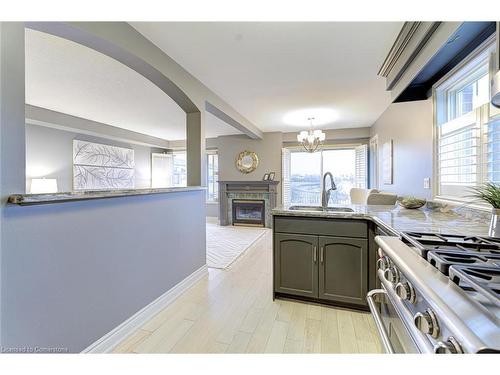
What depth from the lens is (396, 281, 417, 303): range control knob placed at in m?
0.75

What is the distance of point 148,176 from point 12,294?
5793 mm

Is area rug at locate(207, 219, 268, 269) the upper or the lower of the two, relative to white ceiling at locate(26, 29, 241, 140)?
lower

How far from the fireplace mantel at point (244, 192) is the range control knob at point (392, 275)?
481cm

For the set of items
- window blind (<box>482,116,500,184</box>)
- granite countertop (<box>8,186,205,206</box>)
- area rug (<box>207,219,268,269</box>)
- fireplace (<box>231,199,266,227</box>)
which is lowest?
area rug (<box>207,219,268,269</box>)

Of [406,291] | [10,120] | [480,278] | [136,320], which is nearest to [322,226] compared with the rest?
[406,291]

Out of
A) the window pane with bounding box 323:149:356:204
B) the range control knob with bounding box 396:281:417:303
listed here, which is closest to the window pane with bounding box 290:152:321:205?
the window pane with bounding box 323:149:356:204

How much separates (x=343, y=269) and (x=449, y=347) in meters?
1.58

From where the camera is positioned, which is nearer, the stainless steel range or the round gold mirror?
the stainless steel range

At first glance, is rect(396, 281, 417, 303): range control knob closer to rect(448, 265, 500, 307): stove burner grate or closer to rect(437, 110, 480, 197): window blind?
rect(448, 265, 500, 307): stove burner grate

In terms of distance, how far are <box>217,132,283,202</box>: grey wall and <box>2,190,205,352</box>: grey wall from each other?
13.1ft

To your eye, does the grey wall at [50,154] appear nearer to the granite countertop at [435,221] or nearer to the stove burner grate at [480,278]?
the granite countertop at [435,221]

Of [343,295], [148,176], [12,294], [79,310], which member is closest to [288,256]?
[343,295]

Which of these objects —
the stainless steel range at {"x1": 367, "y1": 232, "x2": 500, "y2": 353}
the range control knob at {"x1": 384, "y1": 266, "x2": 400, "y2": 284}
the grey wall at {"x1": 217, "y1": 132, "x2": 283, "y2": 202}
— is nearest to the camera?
the stainless steel range at {"x1": 367, "y1": 232, "x2": 500, "y2": 353}
